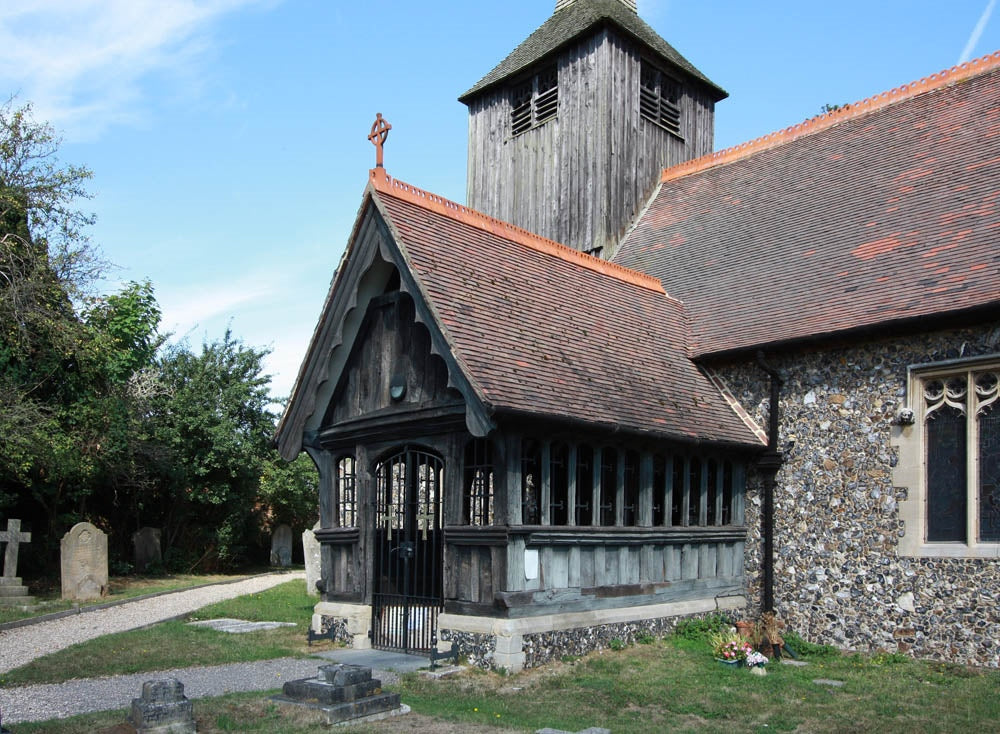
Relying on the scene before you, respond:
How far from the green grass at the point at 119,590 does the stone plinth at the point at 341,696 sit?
8780mm

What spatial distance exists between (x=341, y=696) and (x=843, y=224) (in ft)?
36.4

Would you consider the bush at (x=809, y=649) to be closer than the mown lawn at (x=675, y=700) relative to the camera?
No

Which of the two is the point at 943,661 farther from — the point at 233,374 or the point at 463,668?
the point at 233,374

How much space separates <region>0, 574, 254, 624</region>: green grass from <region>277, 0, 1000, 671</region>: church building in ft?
20.7

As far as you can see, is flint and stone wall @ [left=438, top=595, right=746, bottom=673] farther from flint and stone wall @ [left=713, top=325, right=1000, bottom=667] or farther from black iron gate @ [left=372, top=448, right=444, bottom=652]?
flint and stone wall @ [left=713, top=325, right=1000, bottom=667]

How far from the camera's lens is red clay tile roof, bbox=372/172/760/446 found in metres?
10.7

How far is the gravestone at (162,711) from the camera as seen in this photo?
7180 mm

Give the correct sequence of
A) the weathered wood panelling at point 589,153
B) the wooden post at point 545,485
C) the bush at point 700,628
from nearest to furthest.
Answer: the wooden post at point 545,485 < the bush at point 700,628 < the weathered wood panelling at point 589,153

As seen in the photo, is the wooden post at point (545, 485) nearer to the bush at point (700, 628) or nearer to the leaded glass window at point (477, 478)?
the leaded glass window at point (477, 478)

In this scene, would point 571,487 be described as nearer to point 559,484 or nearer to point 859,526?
point 559,484

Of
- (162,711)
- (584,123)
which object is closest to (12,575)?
(162,711)

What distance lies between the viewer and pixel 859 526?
12.2 meters

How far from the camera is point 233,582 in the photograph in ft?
75.5

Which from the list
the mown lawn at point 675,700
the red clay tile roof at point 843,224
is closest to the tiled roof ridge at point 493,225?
the red clay tile roof at point 843,224
